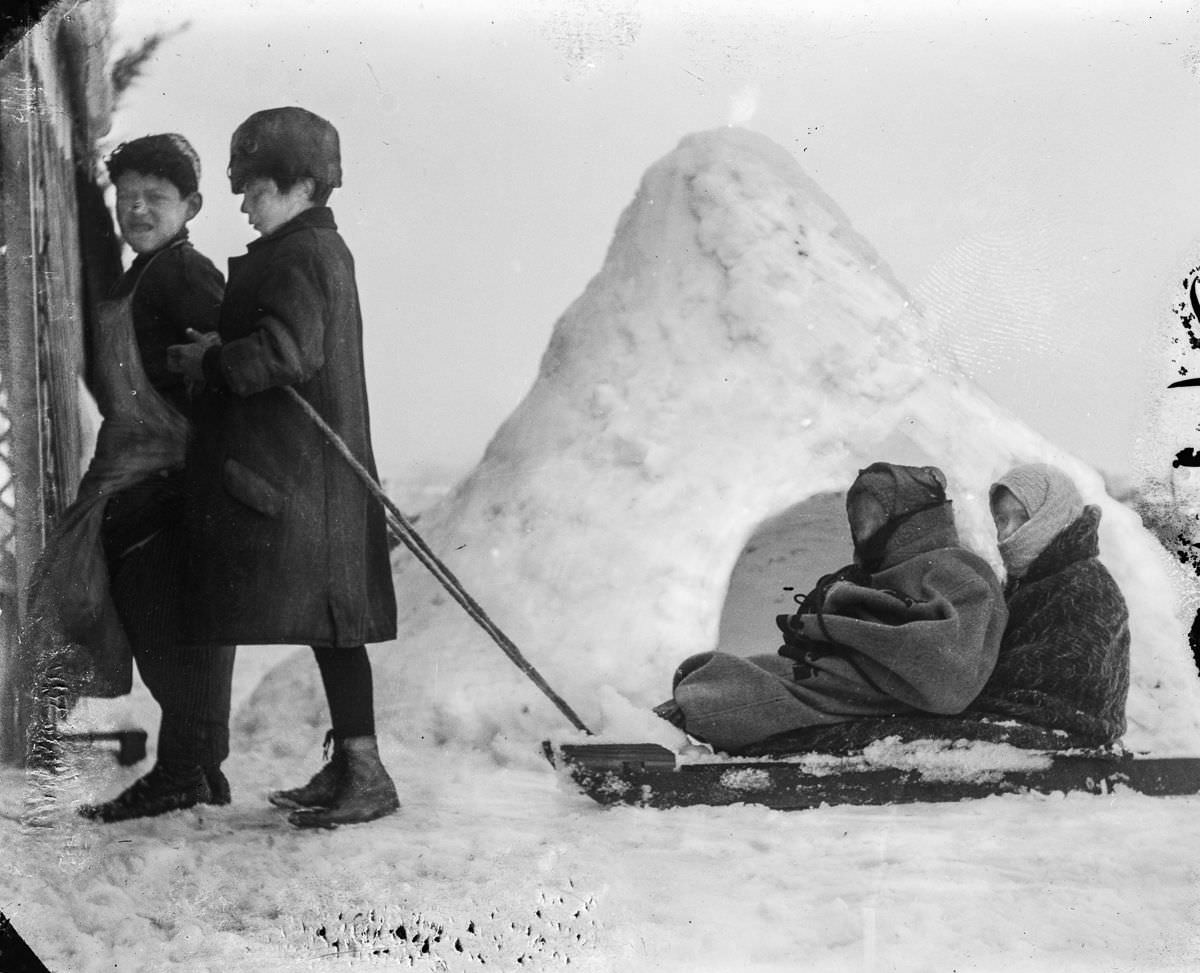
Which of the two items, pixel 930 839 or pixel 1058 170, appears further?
pixel 1058 170

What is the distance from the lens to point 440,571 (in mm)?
3771

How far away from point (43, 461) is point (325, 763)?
1.09m

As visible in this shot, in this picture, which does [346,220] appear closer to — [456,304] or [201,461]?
[456,304]

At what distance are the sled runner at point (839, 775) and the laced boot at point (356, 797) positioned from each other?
1.41 feet

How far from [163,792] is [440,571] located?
2.91ft

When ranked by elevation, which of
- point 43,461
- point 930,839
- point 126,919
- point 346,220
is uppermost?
point 346,220

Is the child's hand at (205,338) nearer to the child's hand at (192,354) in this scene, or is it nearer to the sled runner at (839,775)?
the child's hand at (192,354)

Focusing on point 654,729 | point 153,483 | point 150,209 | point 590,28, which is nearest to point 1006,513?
point 654,729

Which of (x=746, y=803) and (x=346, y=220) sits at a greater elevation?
(x=346, y=220)

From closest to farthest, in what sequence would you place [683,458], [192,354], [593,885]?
[593,885]
[192,354]
[683,458]

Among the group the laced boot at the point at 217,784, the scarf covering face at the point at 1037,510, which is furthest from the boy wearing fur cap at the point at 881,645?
the laced boot at the point at 217,784

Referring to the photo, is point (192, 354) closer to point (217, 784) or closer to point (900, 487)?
point (217, 784)

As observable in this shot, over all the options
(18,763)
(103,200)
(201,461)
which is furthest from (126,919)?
(103,200)

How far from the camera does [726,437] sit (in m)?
3.85
